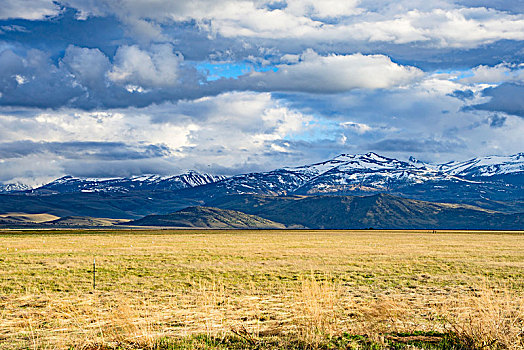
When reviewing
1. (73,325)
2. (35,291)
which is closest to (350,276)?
(35,291)

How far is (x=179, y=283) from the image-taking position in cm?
3056

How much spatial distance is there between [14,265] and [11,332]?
28.6m

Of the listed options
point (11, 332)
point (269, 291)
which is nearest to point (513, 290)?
point (269, 291)

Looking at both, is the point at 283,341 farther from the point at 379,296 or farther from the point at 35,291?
the point at 35,291

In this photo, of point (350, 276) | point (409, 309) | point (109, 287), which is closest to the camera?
point (409, 309)

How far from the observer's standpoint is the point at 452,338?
13727 millimetres

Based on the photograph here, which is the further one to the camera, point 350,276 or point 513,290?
point 350,276

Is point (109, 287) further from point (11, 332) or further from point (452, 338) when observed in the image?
point (452, 338)

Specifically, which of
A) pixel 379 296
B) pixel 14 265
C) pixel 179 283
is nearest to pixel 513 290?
pixel 379 296

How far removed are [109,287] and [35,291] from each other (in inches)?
149

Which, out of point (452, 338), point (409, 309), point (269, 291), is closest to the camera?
point (452, 338)

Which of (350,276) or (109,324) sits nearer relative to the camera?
(109,324)

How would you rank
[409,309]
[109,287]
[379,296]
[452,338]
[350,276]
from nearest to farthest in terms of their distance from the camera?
[452,338]
[409,309]
[379,296]
[109,287]
[350,276]

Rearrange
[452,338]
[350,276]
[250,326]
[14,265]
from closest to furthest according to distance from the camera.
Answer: [452,338] < [250,326] < [350,276] < [14,265]
